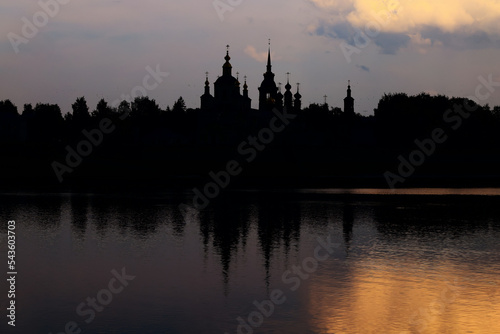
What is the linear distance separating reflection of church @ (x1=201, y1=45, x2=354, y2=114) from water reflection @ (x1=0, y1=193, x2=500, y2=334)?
3197 inches

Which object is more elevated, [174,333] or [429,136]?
[429,136]

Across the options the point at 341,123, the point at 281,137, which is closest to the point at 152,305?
the point at 281,137

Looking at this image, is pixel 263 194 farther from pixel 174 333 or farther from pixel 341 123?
pixel 341 123

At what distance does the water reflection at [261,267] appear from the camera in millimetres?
13383

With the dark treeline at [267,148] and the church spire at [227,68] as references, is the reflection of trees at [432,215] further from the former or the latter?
the church spire at [227,68]

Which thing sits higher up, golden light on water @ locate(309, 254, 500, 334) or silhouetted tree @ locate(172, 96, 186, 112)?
silhouetted tree @ locate(172, 96, 186, 112)

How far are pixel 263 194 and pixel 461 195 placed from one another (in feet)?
42.9

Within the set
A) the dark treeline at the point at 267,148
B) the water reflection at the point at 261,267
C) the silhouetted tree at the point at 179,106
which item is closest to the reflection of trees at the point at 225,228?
the water reflection at the point at 261,267

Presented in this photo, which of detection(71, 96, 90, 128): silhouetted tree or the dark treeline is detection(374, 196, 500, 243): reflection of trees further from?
detection(71, 96, 90, 128): silhouetted tree

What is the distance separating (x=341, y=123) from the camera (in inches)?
5507

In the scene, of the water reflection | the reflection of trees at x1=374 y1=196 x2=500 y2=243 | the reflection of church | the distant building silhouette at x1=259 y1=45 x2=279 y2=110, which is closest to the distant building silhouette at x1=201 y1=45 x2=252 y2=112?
the reflection of church

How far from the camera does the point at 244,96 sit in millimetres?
124125

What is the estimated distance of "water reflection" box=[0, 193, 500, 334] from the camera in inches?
527

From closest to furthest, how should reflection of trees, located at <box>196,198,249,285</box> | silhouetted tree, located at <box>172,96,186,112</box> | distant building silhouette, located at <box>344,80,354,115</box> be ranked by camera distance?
reflection of trees, located at <box>196,198,249,285</box> → distant building silhouette, located at <box>344,80,354,115</box> → silhouetted tree, located at <box>172,96,186,112</box>
